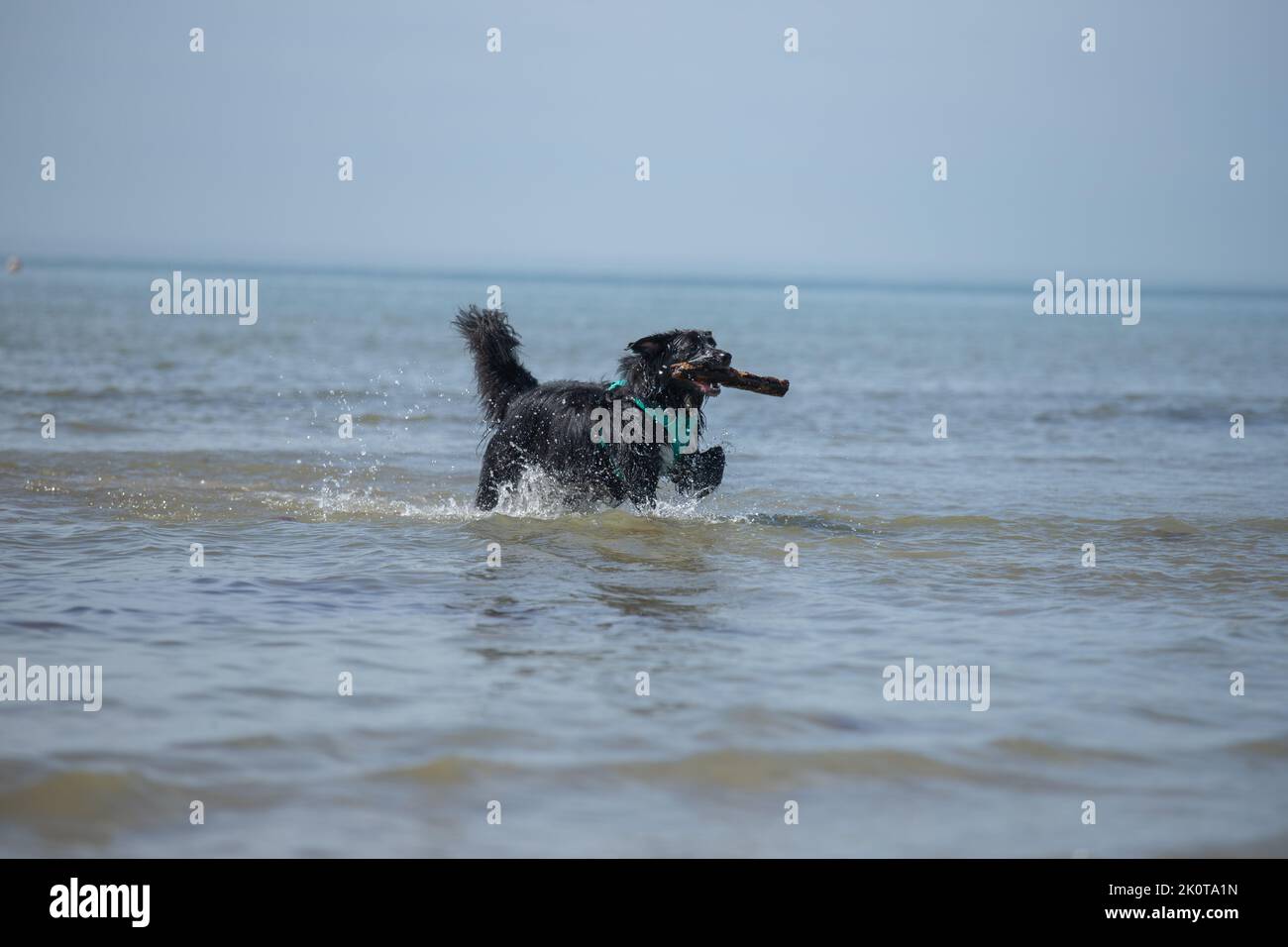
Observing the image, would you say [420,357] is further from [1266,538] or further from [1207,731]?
[1207,731]

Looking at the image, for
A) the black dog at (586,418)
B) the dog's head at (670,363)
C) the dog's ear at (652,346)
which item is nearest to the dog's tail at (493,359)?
the black dog at (586,418)

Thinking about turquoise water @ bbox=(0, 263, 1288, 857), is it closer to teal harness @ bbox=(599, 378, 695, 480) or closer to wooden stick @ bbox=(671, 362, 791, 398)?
teal harness @ bbox=(599, 378, 695, 480)

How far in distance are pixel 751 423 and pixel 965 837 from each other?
40.1 ft

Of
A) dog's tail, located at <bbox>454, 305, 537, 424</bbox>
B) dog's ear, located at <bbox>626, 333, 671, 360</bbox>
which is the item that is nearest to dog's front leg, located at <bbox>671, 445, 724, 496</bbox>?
dog's ear, located at <bbox>626, 333, 671, 360</bbox>

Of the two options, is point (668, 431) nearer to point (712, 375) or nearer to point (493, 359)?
point (712, 375)

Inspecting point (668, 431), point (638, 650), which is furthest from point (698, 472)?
point (638, 650)

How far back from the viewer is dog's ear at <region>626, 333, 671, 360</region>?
26.9 feet

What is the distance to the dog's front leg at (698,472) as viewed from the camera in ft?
28.5

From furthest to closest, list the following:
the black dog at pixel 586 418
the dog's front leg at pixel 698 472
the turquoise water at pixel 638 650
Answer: the dog's front leg at pixel 698 472 → the black dog at pixel 586 418 → the turquoise water at pixel 638 650

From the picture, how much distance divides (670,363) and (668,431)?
0.49m

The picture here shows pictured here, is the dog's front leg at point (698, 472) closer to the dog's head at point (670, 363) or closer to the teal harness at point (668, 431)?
the teal harness at point (668, 431)

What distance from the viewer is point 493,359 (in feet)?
29.5

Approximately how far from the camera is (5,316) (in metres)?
31.1
